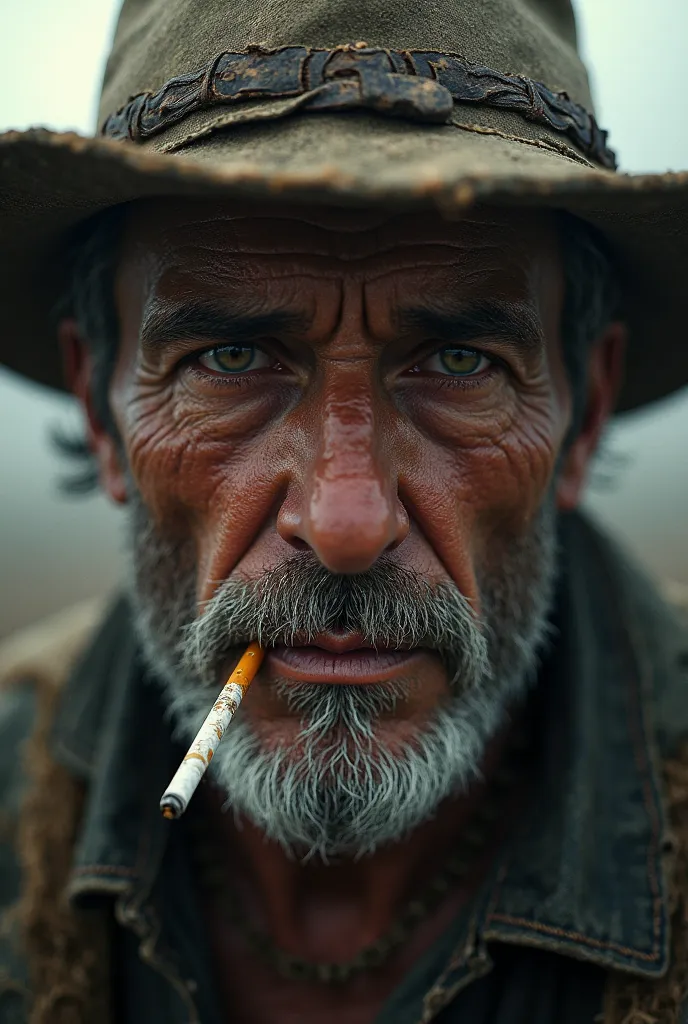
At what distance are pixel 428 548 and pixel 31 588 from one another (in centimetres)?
867

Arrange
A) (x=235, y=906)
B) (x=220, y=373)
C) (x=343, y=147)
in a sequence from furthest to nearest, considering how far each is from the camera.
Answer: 1. (x=235, y=906)
2. (x=220, y=373)
3. (x=343, y=147)

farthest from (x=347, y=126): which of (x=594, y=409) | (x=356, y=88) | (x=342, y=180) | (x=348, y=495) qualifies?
(x=594, y=409)

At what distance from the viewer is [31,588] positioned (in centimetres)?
949

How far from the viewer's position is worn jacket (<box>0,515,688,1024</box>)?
1763 mm

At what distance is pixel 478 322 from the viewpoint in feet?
5.45

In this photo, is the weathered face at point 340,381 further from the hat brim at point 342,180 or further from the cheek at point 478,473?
the hat brim at point 342,180

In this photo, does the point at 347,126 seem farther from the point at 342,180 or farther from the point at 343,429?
the point at 343,429

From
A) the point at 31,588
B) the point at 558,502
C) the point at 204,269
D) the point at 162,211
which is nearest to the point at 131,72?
the point at 162,211

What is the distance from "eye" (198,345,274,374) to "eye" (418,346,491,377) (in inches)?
12.8

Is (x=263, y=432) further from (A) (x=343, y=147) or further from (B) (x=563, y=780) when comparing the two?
(B) (x=563, y=780)

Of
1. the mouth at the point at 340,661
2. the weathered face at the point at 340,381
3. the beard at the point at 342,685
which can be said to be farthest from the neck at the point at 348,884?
the weathered face at the point at 340,381

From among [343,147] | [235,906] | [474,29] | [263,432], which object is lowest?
[235,906]

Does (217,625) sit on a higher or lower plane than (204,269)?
lower

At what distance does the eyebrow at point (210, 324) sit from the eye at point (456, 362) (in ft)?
0.93
